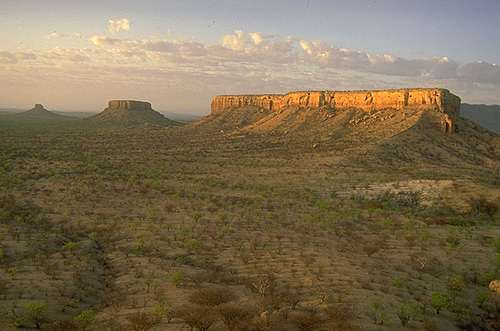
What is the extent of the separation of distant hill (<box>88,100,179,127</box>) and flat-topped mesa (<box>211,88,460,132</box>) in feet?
110

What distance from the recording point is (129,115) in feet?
388

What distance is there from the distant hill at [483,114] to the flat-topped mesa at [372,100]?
258 feet

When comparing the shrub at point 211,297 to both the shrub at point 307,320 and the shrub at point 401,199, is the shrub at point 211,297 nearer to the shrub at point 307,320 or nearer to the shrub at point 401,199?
the shrub at point 307,320

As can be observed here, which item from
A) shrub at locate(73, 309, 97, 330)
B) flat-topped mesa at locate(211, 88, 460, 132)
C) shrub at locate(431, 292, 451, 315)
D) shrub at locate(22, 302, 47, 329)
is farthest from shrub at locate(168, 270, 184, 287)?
flat-topped mesa at locate(211, 88, 460, 132)

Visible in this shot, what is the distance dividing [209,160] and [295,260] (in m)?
28.7

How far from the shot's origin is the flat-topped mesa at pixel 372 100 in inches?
2111

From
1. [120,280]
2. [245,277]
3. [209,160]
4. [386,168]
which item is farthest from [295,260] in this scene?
[209,160]

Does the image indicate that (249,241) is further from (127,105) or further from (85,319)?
(127,105)

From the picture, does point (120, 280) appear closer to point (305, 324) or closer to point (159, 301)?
point (159, 301)

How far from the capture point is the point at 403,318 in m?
10.0

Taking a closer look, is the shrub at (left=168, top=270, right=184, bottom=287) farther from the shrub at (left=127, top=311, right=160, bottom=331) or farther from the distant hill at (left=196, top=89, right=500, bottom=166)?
the distant hill at (left=196, top=89, right=500, bottom=166)

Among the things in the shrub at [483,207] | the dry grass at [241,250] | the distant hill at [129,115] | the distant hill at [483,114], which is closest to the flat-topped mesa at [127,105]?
the distant hill at [129,115]

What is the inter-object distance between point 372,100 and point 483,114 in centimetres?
10235

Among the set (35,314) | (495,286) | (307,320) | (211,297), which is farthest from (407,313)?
(35,314)
